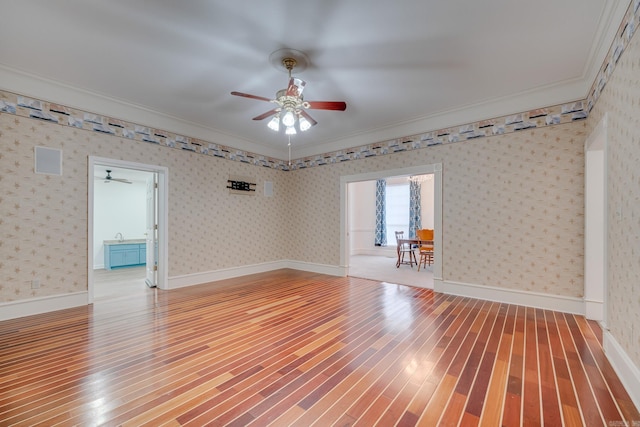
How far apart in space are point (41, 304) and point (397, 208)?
9.08 m

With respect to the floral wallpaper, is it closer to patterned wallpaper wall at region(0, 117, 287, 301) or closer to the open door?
patterned wallpaper wall at region(0, 117, 287, 301)

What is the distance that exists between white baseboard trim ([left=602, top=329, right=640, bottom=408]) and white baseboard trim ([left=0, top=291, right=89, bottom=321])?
5.89 meters

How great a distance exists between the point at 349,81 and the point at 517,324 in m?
3.65

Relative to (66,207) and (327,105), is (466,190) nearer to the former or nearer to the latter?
(327,105)

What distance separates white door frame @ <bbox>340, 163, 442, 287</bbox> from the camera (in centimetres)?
463

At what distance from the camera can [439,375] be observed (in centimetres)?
212

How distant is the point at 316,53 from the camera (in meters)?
2.94

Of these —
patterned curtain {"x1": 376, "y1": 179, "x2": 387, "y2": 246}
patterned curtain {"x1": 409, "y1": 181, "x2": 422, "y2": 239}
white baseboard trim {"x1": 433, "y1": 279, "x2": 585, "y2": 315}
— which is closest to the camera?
white baseboard trim {"x1": 433, "y1": 279, "x2": 585, "y2": 315}

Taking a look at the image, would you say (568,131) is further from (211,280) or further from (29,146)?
(29,146)

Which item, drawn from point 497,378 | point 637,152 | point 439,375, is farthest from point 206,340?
point 637,152

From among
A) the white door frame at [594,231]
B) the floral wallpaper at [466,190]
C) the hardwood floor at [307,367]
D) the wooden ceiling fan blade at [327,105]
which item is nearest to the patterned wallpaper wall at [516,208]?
the floral wallpaper at [466,190]

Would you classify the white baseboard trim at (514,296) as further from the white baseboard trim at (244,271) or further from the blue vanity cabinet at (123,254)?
the blue vanity cabinet at (123,254)

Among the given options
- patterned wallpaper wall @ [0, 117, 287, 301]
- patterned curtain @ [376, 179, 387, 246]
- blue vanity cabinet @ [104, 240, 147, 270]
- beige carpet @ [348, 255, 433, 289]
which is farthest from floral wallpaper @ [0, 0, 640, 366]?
patterned curtain @ [376, 179, 387, 246]

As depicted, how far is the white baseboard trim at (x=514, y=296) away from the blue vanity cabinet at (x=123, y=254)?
25.4 ft
